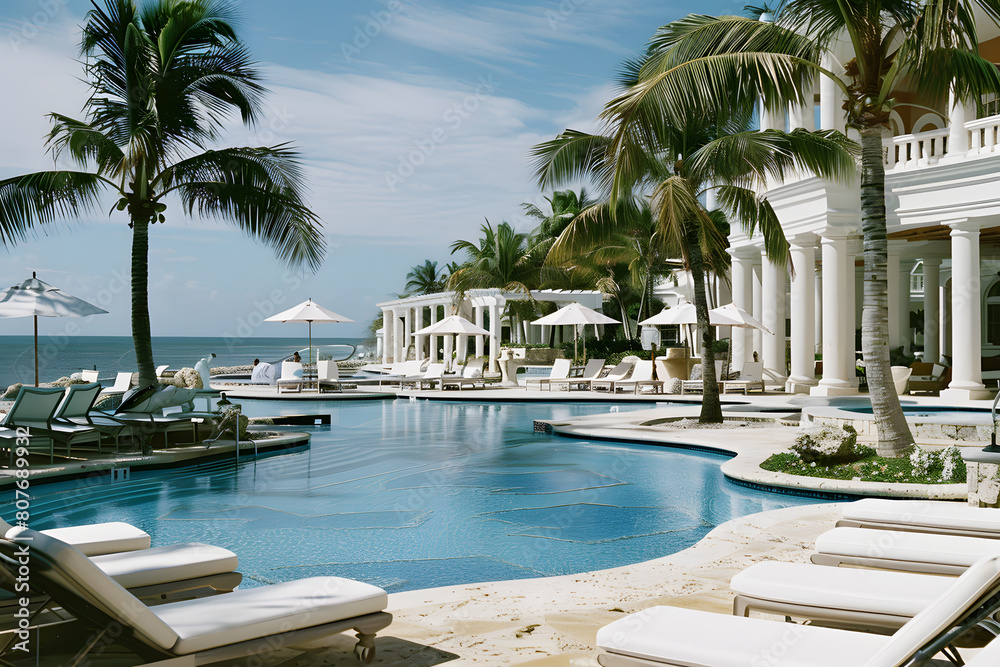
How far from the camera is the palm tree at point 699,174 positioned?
39.8 ft

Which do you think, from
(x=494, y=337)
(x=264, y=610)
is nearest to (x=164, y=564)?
(x=264, y=610)

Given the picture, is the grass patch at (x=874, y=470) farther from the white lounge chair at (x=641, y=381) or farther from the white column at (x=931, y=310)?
the white column at (x=931, y=310)

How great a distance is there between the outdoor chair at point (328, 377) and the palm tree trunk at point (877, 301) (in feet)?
58.8

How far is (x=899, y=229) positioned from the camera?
59.5 ft

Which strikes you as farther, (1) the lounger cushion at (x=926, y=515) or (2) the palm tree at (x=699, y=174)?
(2) the palm tree at (x=699, y=174)

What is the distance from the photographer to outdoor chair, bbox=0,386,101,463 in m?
9.70

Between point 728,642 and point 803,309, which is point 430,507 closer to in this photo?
point 728,642

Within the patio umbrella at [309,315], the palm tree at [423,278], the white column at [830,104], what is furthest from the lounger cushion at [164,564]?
the palm tree at [423,278]

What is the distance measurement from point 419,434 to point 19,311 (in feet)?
22.6

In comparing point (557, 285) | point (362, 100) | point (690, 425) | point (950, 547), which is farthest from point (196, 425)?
point (557, 285)

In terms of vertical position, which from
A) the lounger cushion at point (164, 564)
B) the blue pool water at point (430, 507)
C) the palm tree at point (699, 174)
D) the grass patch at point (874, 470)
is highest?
the palm tree at point (699, 174)

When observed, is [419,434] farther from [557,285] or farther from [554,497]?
[557,285]

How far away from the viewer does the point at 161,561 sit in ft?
13.1

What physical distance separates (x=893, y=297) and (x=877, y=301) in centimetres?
1611
